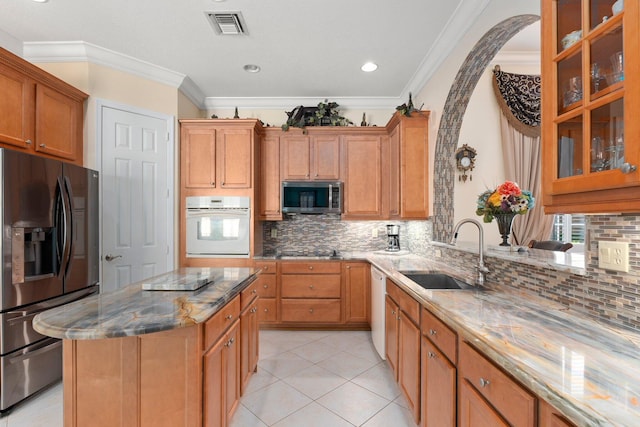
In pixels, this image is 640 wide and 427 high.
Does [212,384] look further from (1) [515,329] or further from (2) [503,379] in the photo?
(1) [515,329]

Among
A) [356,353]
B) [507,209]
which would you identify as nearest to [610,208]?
[507,209]

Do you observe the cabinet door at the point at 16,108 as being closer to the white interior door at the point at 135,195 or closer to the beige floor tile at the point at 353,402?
the white interior door at the point at 135,195

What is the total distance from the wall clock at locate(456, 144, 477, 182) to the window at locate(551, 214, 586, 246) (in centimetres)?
123

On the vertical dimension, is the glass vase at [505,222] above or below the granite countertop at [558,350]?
above

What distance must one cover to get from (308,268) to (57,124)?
278 cm

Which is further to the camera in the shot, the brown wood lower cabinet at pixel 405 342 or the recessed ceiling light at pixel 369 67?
the recessed ceiling light at pixel 369 67

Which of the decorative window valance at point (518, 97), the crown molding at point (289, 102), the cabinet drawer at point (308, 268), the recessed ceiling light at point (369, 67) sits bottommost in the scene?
the cabinet drawer at point (308, 268)

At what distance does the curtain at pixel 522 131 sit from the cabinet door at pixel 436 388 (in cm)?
259

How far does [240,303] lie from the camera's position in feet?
6.77

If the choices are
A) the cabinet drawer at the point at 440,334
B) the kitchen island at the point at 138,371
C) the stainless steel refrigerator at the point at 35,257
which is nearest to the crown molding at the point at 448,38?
the cabinet drawer at the point at 440,334

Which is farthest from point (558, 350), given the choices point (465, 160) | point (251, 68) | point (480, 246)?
point (251, 68)

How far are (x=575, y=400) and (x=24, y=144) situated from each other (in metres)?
3.51

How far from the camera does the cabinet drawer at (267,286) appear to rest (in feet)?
12.0

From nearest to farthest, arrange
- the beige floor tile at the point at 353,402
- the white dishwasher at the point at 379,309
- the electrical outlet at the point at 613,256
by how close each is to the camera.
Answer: the electrical outlet at the point at 613,256
the beige floor tile at the point at 353,402
the white dishwasher at the point at 379,309
